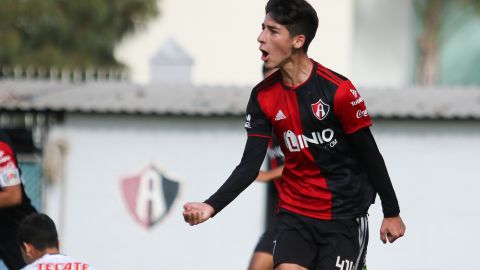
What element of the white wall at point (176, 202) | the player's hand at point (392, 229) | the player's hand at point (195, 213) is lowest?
the white wall at point (176, 202)

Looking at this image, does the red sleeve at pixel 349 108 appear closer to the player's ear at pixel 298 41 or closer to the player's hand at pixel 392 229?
the player's ear at pixel 298 41

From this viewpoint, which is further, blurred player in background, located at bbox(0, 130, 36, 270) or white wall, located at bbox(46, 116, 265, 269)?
white wall, located at bbox(46, 116, 265, 269)

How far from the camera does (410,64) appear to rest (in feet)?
89.1

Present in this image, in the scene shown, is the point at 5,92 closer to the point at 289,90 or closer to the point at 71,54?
the point at 289,90

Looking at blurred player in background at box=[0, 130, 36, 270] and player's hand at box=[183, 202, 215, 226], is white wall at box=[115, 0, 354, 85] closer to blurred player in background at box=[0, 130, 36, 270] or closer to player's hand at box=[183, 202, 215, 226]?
blurred player in background at box=[0, 130, 36, 270]

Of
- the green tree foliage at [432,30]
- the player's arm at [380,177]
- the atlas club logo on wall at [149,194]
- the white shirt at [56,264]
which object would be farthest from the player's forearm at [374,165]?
the green tree foliage at [432,30]

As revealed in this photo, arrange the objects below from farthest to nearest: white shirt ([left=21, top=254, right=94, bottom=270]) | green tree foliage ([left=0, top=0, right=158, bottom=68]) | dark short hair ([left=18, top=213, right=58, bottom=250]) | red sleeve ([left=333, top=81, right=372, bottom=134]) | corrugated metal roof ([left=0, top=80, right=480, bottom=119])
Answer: green tree foliage ([left=0, top=0, right=158, bottom=68]) → corrugated metal roof ([left=0, top=80, right=480, bottom=119]) → dark short hair ([left=18, top=213, right=58, bottom=250]) → white shirt ([left=21, top=254, right=94, bottom=270]) → red sleeve ([left=333, top=81, right=372, bottom=134])

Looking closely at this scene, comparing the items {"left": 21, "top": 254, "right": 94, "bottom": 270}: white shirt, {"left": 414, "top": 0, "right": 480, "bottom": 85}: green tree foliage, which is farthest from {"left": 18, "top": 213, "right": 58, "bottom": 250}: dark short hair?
{"left": 414, "top": 0, "right": 480, "bottom": 85}: green tree foliage

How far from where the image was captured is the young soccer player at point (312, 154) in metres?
6.66

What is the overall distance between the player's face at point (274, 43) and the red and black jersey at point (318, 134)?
174 millimetres

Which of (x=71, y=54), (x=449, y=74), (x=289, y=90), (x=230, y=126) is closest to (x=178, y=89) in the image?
(x=230, y=126)

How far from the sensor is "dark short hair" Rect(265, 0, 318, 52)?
665 centimetres

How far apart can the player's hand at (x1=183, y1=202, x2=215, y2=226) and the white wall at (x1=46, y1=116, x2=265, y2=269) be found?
7.98m

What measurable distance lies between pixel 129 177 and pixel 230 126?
126 centimetres
